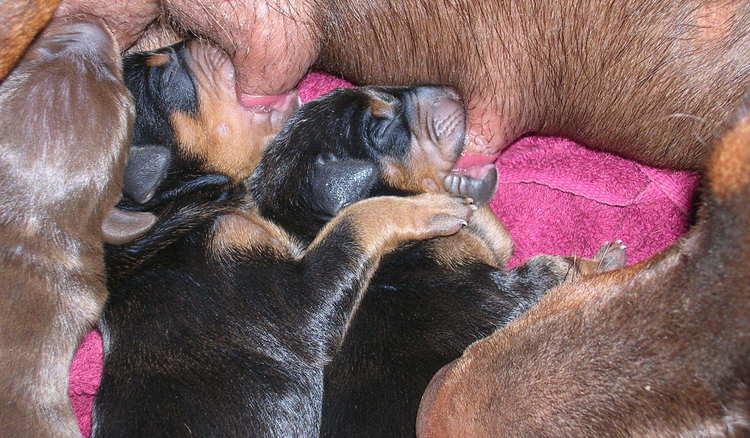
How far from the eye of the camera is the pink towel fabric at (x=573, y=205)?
3430 millimetres

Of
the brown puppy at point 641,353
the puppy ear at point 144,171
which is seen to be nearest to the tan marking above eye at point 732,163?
the brown puppy at point 641,353

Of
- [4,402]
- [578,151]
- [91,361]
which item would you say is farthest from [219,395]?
[578,151]

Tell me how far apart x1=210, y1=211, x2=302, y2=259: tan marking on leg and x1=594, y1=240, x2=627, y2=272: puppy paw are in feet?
3.76

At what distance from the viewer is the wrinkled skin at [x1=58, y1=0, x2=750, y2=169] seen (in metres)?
2.66

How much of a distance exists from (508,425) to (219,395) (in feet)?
3.77

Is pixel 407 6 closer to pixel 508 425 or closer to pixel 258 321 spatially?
pixel 258 321

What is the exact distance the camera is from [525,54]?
2.85 m

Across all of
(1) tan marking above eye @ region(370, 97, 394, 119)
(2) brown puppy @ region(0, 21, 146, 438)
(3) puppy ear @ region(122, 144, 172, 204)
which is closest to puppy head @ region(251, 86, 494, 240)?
(1) tan marking above eye @ region(370, 97, 394, 119)

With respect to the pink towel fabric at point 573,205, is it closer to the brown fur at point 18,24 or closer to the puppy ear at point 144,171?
the puppy ear at point 144,171

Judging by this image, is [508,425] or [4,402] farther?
[4,402]

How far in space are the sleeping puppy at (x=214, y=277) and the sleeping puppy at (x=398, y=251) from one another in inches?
3.6

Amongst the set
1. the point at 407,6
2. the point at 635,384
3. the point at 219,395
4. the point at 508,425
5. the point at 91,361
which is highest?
the point at 407,6

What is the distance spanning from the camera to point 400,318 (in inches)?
114

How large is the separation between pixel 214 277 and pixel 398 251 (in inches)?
26.2
